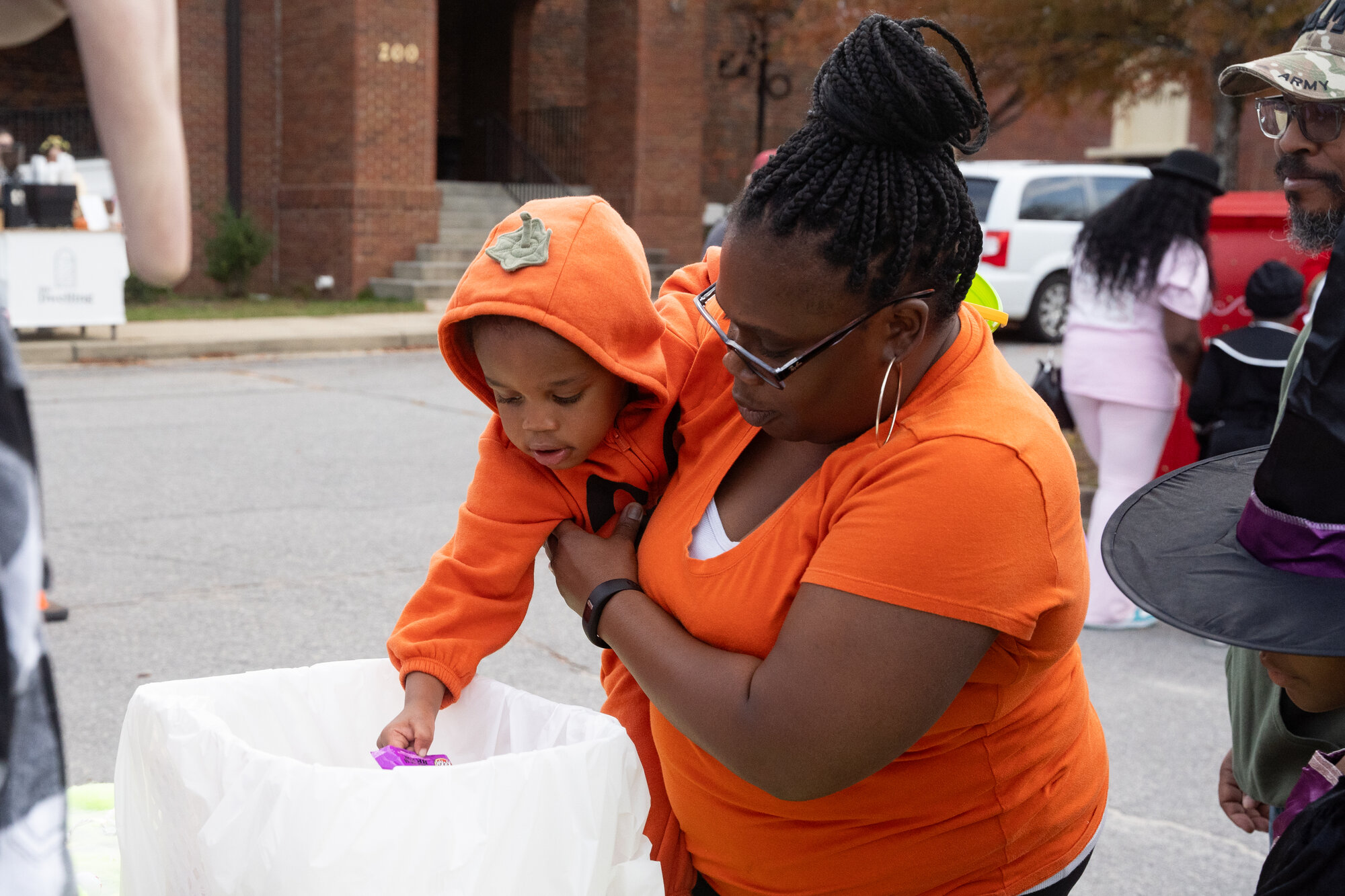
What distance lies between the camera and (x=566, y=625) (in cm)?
539

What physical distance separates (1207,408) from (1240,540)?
4.08m

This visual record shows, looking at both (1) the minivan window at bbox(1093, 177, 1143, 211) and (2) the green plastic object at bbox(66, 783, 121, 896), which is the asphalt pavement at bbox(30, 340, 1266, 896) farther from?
(1) the minivan window at bbox(1093, 177, 1143, 211)

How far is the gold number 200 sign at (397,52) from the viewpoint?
1844 cm

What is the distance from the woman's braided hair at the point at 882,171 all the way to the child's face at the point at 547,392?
50cm

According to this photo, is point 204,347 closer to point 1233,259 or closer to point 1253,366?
point 1233,259

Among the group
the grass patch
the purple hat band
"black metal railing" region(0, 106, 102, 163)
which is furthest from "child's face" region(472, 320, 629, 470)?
"black metal railing" region(0, 106, 102, 163)

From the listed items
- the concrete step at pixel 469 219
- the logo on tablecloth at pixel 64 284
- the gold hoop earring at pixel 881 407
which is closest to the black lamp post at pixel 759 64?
the concrete step at pixel 469 219

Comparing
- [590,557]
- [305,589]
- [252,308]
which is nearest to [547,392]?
[590,557]

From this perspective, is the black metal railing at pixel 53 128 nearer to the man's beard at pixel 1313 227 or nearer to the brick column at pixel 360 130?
the brick column at pixel 360 130

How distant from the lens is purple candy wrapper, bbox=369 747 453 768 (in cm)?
184

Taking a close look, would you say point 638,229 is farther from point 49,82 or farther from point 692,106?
point 49,82

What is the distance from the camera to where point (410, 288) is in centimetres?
1831

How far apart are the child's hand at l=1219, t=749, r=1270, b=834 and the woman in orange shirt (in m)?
0.59

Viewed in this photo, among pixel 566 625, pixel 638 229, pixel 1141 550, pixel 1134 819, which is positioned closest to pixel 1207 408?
pixel 1134 819
